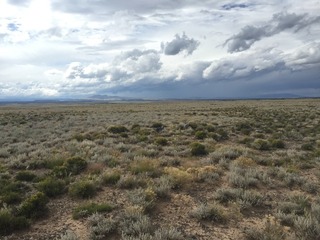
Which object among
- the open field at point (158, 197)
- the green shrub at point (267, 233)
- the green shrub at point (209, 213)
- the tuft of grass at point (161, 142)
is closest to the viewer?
the green shrub at point (267, 233)

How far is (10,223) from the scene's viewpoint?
8.31 meters

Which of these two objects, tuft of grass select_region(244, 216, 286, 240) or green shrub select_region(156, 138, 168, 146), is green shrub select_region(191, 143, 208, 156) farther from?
tuft of grass select_region(244, 216, 286, 240)

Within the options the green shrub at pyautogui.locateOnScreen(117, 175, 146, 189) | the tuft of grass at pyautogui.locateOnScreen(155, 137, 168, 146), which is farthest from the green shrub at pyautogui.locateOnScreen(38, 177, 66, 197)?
the tuft of grass at pyautogui.locateOnScreen(155, 137, 168, 146)

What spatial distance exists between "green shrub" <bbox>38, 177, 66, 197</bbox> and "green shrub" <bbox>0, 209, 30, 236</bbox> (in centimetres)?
214

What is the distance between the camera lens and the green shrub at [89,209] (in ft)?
29.4

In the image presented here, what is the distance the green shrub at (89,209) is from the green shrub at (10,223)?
3.95 ft

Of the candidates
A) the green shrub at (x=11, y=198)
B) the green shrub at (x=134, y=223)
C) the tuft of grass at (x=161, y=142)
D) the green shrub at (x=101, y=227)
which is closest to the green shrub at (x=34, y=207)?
the green shrub at (x=11, y=198)

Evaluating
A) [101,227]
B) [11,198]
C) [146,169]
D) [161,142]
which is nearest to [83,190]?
[11,198]

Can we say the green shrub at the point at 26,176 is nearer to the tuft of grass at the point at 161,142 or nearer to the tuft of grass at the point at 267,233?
the tuft of grass at the point at 267,233

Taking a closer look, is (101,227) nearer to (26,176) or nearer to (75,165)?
(26,176)

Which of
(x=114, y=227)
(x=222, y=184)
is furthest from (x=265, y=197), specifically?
(x=114, y=227)

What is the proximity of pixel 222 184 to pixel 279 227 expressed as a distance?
12.6 ft

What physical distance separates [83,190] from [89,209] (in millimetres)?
1528

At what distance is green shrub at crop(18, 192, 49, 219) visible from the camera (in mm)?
9070
